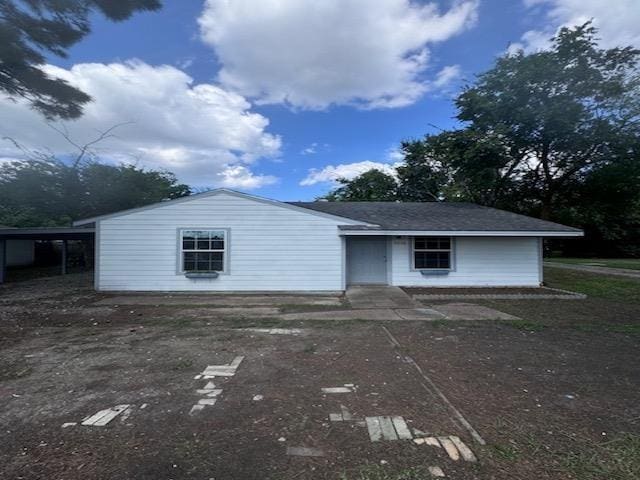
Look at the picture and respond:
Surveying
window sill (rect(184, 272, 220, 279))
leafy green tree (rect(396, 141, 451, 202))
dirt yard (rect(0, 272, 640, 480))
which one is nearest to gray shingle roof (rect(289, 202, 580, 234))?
window sill (rect(184, 272, 220, 279))

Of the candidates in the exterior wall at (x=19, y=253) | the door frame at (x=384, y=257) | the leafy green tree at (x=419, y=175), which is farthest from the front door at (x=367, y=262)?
the exterior wall at (x=19, y=253)

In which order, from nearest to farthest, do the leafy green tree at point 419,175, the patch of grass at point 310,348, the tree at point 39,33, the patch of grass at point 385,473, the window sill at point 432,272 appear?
the patch of grass at point 385,473, the patch of grass at point 310,348, the tree at point 39,33, the window sill at point 432,272, the leafy green tree at point 419,175

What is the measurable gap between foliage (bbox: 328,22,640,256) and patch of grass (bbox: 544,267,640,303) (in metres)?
4.54

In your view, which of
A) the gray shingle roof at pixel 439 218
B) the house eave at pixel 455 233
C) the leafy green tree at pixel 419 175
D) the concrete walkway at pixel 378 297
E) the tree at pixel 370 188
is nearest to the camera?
the concrete walkway at pixel 378 297

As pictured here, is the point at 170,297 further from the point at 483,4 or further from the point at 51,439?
the point at 483,4

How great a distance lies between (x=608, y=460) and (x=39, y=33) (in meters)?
15.6

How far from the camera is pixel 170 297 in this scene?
1092 cm

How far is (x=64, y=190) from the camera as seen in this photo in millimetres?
22359

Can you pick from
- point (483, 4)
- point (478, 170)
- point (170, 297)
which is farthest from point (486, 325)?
point (478, 170)

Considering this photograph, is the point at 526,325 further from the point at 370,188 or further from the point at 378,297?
the point at 370,188

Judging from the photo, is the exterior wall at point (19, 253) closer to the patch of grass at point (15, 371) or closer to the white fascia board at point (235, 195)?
the white fascia board at point (235, 195)

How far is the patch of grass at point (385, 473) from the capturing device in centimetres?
246

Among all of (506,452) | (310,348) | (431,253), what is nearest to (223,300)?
(310,348)

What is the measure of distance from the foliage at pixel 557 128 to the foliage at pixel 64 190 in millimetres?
19423
